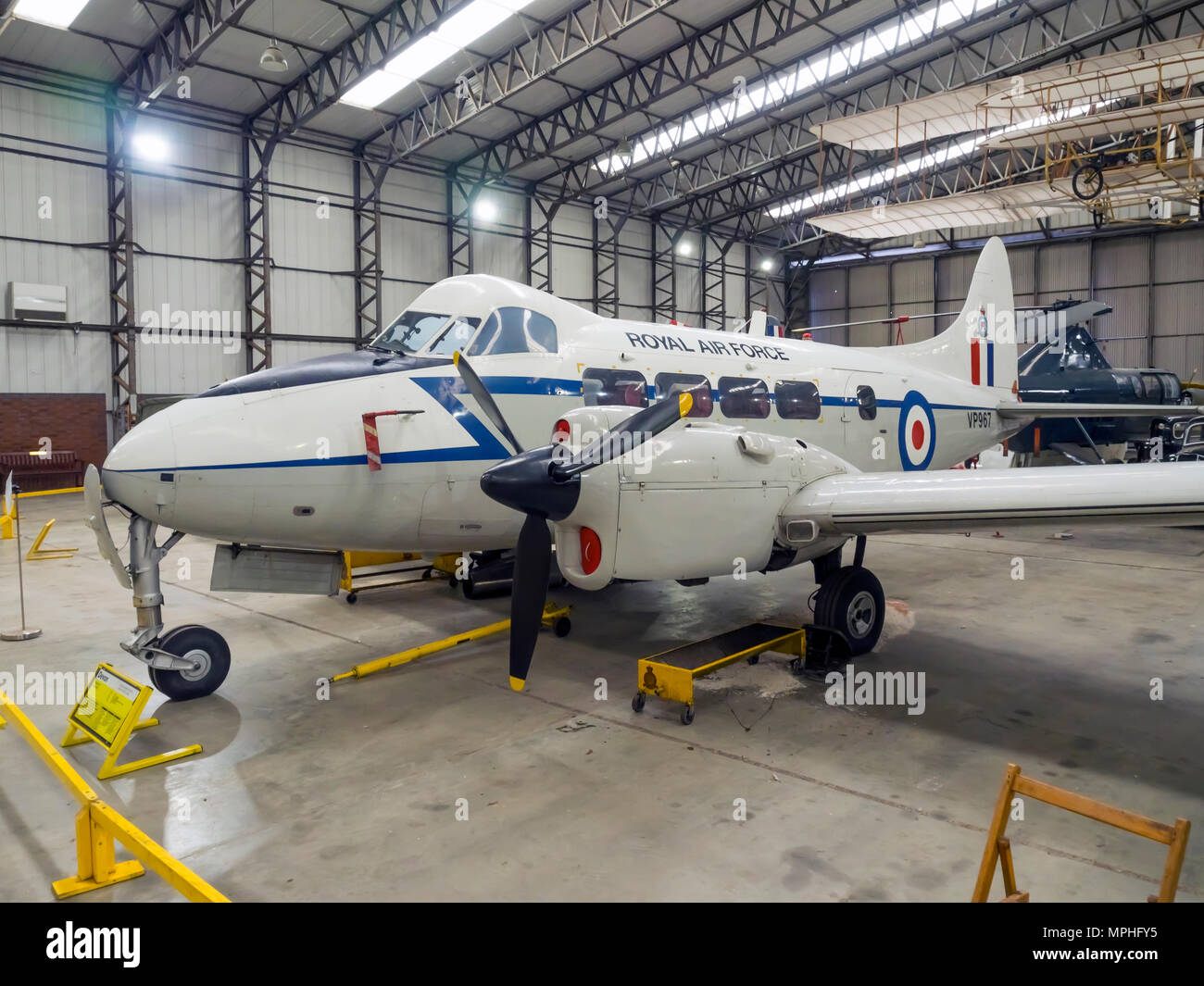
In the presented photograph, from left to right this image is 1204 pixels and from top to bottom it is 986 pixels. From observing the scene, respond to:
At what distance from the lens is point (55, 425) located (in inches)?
916

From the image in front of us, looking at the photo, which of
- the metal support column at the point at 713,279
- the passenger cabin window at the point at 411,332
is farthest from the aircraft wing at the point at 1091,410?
the metal support column at the point at 713,279

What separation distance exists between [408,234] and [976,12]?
1981cm

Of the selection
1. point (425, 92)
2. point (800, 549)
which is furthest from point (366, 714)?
point (425, 92)

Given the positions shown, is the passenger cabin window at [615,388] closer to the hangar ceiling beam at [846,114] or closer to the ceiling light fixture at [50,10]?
the hangar ceiling beam at [846,114]

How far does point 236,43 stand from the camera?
2180 cm

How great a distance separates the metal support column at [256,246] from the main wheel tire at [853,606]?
894 inches

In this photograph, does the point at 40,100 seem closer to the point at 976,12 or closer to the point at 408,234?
the point at 408,234

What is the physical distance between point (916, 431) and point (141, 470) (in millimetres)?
10756

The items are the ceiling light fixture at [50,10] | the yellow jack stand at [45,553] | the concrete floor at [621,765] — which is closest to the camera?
the concrete floor at [621,765]

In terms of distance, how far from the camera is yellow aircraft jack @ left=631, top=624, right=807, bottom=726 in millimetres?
6828

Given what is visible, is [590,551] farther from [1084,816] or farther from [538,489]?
[1084,816]

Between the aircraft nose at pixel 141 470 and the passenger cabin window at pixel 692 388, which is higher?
the passenger cabin window at pixel 692 388

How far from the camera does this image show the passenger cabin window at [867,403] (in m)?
11.8

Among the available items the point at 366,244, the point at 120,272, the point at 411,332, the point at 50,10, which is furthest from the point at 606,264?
the point at 411,332
